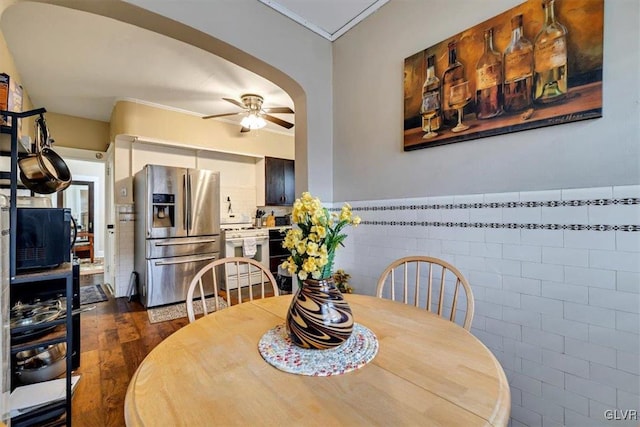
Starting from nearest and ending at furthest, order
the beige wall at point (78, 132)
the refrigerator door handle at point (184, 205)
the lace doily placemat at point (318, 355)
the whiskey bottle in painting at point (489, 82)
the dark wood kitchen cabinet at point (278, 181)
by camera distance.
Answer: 1. the lace doily placemat at point (318, 355)
2. the whiskey bottle in painting at point (489, 82)
3. the refrigerator door handle at point (184, 205)
4. the beige wall at point (78, 132)
5. the dark wood kitchen cabinet at point (278, 181)

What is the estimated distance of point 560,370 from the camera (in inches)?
48.8

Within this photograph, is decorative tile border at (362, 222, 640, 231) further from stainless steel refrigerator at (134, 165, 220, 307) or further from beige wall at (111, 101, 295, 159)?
beige wall at (111, 101, 295, 159)

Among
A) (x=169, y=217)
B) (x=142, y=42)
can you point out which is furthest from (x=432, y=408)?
(x=169, y=217)

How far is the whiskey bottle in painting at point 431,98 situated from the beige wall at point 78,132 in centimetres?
482

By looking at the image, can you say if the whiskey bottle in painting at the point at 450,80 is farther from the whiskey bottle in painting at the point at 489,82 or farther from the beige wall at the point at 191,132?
the beige wall at the point at 191,132

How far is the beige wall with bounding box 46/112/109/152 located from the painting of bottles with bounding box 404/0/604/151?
473 centimetres

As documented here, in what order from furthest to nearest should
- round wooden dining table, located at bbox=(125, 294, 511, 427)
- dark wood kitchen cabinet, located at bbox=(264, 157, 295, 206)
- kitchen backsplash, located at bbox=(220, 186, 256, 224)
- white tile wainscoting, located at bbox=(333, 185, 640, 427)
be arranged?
1. dark wood kitchen cabinet, located at bbox=(264, 157, 295, 206)
2. kitchen backsplash, located at bbox=(220, 186, 256, 224)
3. white tile wainscoting, located at bbox=(333, 185, 640, 427)
4. round wooden dining table, located at bbox=(125, 294, 511, 427)

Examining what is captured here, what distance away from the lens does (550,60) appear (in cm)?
125

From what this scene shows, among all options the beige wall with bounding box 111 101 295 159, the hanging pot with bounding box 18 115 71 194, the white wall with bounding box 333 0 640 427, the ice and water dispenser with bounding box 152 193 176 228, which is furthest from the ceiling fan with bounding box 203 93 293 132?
the hanging pot with bounding box 18 115 71 194

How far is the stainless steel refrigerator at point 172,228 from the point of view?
A: 329 cm

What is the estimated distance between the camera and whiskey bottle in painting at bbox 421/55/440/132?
5.44 feet

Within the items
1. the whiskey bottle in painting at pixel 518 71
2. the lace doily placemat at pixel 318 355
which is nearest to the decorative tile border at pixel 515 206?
the whiskey bottle in painting at pixel 518 71

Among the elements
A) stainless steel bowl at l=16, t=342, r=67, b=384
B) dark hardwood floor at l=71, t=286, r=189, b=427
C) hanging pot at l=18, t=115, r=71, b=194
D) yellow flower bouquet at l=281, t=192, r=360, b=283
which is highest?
hanging pot at l=18, t=115, r=71, b=194

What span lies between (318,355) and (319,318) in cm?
10
